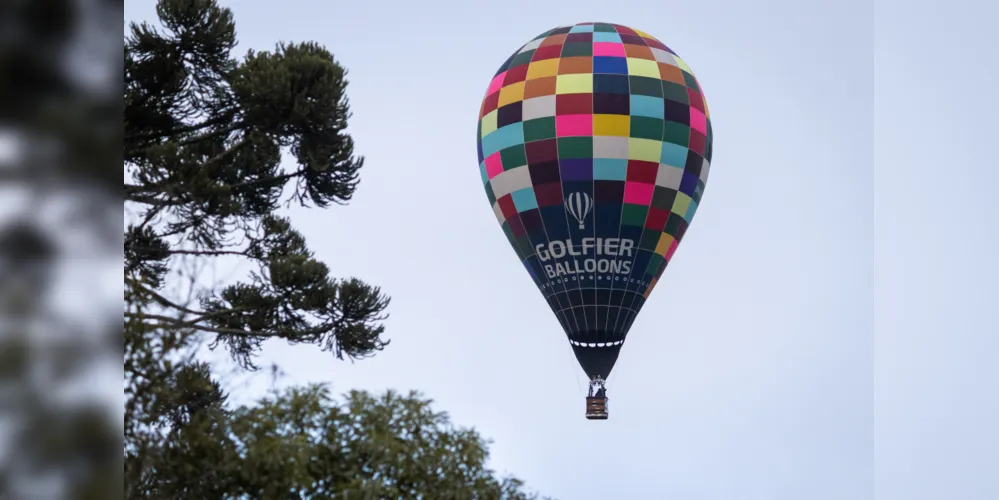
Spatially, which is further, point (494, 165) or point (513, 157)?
point (494, 165)

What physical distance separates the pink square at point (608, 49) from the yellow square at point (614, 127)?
153 centimetres

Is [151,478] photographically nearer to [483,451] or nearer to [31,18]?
[483,451]

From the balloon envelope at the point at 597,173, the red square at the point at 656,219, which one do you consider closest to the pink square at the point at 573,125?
the balloon envelope at the point at 597,173

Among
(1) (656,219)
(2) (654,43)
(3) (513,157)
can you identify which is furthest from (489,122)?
(1) (656,219)

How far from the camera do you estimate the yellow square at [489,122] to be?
82.3 feet

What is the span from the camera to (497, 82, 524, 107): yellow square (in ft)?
81.0

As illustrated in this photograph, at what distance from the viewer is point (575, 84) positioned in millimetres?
24312

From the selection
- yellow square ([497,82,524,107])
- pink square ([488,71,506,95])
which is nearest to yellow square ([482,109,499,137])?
yellow square ([497,82,524,107])

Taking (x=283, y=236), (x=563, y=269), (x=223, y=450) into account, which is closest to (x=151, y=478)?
(x=223, y=450)

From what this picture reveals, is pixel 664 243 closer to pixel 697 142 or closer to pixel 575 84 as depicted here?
pixel 697 142

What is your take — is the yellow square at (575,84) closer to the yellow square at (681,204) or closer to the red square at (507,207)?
the red square at (507,207)

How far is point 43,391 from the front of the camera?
2996mm

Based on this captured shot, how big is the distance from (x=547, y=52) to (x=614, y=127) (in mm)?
2527

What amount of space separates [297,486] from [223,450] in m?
0.64
